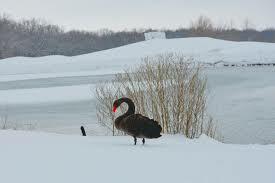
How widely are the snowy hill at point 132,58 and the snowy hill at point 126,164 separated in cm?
3501

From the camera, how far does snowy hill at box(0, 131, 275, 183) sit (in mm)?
3309

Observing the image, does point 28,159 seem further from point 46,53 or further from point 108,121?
point 46,53

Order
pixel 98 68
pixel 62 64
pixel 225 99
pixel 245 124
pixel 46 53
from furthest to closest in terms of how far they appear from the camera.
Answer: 1. pixel 46 53
2. pixel 62 64
3. pixel 98 68
4. pixel 225 99
5. pixel 245 124

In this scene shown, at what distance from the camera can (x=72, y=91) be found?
23.6 metres

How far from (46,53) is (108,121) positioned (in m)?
68.4

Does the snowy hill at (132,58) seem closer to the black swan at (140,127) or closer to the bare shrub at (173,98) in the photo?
the bare shrub at (173,98)

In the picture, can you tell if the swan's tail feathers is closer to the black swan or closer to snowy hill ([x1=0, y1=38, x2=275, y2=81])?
the black swan

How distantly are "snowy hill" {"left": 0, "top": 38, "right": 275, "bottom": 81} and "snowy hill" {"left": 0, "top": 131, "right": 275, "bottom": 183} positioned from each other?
35.0 meters

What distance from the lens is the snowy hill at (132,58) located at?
44.0 meters

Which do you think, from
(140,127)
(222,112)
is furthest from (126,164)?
(222,112)

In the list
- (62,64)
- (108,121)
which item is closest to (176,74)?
(108,121)

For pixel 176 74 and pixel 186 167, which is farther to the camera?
pixel 176 74

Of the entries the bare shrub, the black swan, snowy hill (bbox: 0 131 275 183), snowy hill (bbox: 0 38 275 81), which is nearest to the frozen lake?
the bare shrub

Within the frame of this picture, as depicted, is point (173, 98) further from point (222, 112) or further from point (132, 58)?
point (132, 58)
